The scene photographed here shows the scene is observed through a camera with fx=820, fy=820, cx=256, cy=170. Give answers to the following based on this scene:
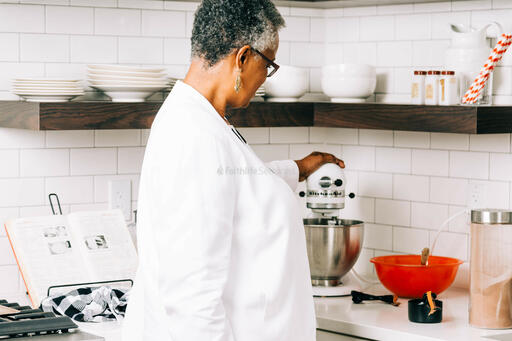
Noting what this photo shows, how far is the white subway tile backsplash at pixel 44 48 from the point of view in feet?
9.69

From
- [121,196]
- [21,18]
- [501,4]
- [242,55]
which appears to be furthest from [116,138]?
[501,4]

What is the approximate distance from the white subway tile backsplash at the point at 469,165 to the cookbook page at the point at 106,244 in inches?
51.6

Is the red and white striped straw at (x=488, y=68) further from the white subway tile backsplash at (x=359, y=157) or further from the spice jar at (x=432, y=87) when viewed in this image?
the white subway tile backsplash at (x=359, y=157)

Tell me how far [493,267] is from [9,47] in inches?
71.8

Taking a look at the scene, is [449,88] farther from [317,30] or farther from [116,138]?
[116,138]

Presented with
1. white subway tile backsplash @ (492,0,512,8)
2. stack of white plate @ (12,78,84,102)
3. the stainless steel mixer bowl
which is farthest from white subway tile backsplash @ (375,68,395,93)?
stack of white plate @ (12,78,84,102)

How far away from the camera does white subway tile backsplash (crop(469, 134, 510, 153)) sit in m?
3.09

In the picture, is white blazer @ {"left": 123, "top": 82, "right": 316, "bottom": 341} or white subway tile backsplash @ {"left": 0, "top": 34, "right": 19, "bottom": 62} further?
white subway tile backsplash @ {"left": 0, "top": 34, "right": 19, "bottom": 62}

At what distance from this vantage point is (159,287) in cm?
174

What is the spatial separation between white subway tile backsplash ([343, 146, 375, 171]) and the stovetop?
172 cm

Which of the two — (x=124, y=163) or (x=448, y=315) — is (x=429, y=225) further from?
(x=124, y=163)

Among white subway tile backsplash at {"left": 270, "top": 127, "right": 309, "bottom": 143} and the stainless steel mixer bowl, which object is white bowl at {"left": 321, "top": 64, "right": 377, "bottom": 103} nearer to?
white subway tile backsplash at {"left": 270, "top": 127, "right": 309, "bottom": 143}

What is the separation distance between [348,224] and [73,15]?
131 centimetres

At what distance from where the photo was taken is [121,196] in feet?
10.5
